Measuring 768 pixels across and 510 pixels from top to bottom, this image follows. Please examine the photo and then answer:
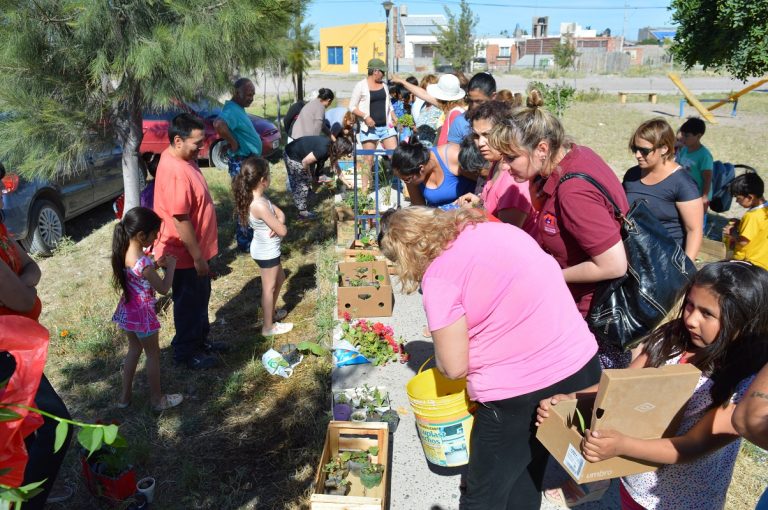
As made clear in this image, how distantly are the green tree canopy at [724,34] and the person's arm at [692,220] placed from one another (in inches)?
136

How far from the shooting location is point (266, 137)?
11.3 meters

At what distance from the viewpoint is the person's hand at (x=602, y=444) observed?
5.72 feet

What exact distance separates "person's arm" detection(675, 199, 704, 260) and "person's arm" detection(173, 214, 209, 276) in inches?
125

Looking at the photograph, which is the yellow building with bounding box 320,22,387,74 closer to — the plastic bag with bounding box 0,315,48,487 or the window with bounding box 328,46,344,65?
the window with bounding box 328,46,344,65

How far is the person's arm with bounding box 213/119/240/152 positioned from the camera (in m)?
6.22

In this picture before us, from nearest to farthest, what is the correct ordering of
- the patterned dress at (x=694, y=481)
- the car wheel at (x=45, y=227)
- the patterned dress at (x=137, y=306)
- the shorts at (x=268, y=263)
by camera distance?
the patterned dress at (x=694, y=481)
the patterned dress at (x=137, y=306)
the shorts at (x=268, y=263)
the car wheel at (x=45, y=227)

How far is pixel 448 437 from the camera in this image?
2.53m

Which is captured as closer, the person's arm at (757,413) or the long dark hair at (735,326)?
the person's arm at (757,413)

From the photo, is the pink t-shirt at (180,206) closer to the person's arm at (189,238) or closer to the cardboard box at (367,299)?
the person's arm at (189,238)

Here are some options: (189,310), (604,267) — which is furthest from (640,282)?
(189,310)

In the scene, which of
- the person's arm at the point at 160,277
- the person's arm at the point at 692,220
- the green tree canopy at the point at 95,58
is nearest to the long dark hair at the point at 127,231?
the person's arm at the point at 160,277

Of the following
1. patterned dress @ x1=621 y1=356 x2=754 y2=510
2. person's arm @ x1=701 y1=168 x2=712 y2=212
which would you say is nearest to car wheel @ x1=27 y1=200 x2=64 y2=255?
patterned dress @ x1=621 y1=356 x2=754 y2=510

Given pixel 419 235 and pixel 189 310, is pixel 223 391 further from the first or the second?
pixel 419 235

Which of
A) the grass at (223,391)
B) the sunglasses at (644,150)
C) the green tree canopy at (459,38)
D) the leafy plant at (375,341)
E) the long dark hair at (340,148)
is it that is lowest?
the grass at (223,391)
